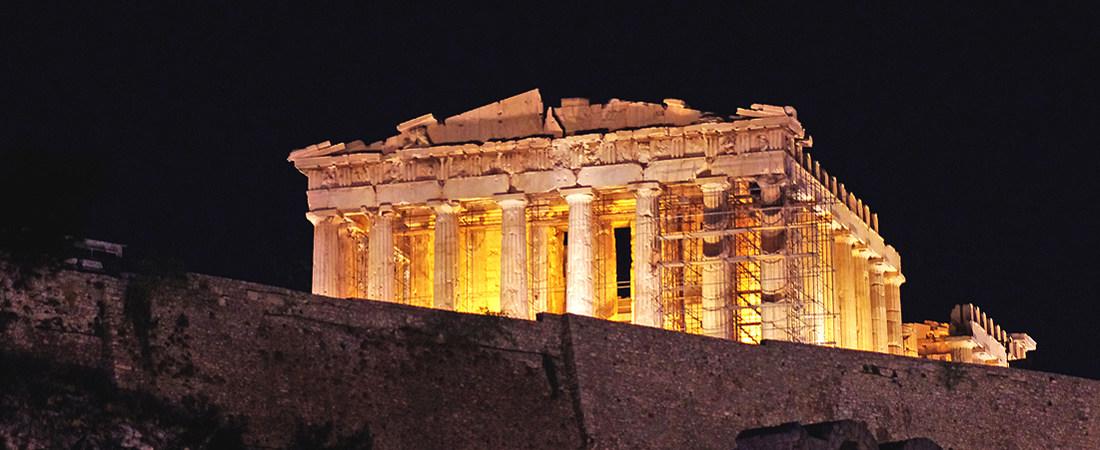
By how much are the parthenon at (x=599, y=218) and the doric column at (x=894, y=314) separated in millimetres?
2182

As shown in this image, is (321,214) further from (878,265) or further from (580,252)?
(878,265)

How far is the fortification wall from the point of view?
55.1 meters

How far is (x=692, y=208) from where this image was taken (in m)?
83.3

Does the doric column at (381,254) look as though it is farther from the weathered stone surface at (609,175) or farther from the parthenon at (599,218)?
the weathered stone surface at (609,175)

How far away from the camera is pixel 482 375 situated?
60.1m

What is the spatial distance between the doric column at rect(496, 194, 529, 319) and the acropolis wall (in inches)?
2.3

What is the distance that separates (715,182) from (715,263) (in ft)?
7.79

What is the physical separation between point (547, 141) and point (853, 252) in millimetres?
11856

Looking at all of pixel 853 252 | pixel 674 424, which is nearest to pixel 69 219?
pixel 674 424

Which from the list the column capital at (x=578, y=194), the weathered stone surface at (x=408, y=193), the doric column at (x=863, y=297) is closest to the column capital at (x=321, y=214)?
the weathered stone surface at (x=408, y=193)

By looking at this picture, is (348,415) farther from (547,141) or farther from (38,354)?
(547,141)

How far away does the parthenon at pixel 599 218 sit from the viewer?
81.6 metres

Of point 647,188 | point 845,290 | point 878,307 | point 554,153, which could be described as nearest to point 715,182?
point 647,188

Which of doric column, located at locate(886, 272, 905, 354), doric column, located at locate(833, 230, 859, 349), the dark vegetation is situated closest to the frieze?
doric column, located at locate(833, 230, 859, 349)
